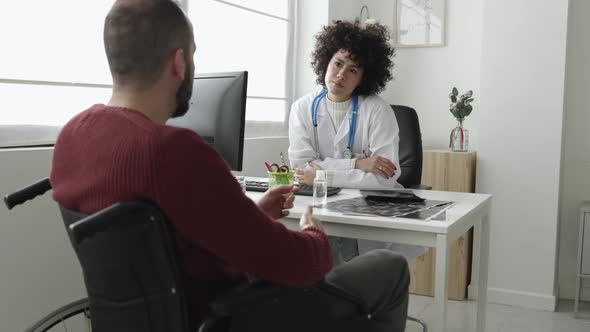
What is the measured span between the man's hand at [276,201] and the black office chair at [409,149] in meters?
1.41

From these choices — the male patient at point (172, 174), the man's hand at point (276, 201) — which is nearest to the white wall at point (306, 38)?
the man's hand at point (276, 201)

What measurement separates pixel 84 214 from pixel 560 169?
293 cm

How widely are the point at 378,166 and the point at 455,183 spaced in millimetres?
1159

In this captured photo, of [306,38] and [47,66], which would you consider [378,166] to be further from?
[306,38]

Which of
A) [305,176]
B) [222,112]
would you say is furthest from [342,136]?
[222,112]

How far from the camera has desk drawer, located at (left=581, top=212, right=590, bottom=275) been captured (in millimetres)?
3281

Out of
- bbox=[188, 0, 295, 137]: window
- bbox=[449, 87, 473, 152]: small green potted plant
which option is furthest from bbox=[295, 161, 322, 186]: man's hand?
bbox=[449, 87, 473, 152]: small green potted plant

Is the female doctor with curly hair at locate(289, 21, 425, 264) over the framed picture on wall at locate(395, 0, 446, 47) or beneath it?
beneath

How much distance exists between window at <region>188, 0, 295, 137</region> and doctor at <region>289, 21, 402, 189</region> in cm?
64

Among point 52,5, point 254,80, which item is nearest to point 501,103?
point 254,80

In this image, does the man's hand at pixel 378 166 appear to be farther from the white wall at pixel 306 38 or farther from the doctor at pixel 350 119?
the white wall at pixel 306 38

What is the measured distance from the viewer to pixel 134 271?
1.03 m

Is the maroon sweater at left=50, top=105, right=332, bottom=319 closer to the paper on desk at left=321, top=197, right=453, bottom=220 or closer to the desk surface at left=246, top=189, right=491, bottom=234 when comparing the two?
the desk surface at left=246, top=189, right=491, bottom=234

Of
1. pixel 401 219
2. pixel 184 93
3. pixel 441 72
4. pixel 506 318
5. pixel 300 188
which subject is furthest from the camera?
pixel 441 72
